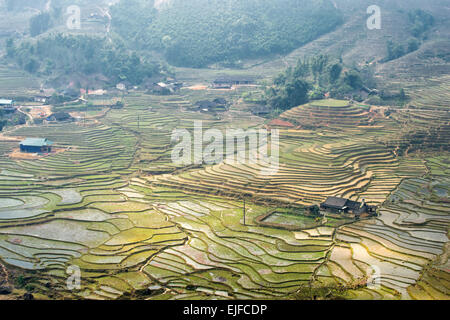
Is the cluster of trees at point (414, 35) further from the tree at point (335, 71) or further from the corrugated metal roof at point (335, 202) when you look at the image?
the corrugated metal roof at point (335, 202)

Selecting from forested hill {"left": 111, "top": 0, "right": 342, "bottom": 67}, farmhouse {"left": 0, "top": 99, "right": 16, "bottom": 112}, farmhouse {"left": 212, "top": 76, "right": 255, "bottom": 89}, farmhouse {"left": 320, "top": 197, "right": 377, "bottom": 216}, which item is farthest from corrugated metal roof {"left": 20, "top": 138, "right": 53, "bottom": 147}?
forested hill {"left": 111, "top": 0, "right": 342, "bottom": 67}

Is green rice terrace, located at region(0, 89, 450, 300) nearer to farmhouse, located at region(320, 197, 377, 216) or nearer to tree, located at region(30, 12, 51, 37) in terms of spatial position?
farmhouse, located at region(320, 197, 377, 216)

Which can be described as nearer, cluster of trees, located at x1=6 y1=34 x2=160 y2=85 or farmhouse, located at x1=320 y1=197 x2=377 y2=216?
farmhouse, located at x1=320 y1=197 x2=377 y2=216

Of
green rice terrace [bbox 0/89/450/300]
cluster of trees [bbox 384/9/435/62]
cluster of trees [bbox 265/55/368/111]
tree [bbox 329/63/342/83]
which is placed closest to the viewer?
green rice terrace [bbox 0/89/450/300]

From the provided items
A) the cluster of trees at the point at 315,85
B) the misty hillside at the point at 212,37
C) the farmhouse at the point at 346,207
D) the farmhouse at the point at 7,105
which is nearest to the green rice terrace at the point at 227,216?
the farmhouse at the point at 346,207

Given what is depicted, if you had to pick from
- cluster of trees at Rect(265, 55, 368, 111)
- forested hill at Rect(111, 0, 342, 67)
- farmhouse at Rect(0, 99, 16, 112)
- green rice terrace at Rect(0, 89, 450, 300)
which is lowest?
green rice terrace at Rect(0, 89, 450, 300)

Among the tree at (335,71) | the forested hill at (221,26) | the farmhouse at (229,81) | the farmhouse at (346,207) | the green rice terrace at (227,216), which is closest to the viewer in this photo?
Result: the green rice terrace at (227,216)

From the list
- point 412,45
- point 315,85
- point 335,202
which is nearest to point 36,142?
Answer: point 335,202
